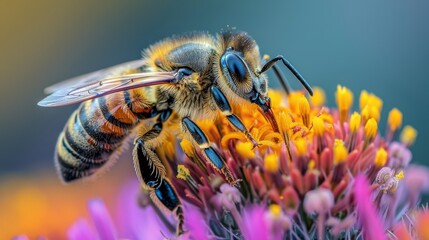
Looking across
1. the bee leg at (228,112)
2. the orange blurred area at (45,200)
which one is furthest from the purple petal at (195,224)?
the orange blurred area at (45,200)

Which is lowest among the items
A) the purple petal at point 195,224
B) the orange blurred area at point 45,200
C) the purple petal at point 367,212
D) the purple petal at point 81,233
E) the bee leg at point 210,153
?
the purple petal at point 367,212

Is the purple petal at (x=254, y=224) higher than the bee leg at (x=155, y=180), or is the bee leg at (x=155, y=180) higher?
the bee leg at (x=155, y=180)

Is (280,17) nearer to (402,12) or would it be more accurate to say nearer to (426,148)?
(402,12)

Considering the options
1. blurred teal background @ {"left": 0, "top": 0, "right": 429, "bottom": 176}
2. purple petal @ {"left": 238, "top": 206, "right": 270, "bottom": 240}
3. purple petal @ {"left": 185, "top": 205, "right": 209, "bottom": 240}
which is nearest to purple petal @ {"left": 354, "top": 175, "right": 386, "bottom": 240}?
purple petal @ {"left": 238, "top": 206, "right": 270, "bottom": 240}

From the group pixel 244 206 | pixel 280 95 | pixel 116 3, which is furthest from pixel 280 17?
pixel 244 206

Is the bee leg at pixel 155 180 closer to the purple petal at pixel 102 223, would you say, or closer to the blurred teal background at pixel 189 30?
the purple petal at pixel 102 223

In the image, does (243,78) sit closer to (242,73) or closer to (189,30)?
(242,73)

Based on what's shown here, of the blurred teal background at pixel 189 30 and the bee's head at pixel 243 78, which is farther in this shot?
the blurred teal background at pixel 189 30
